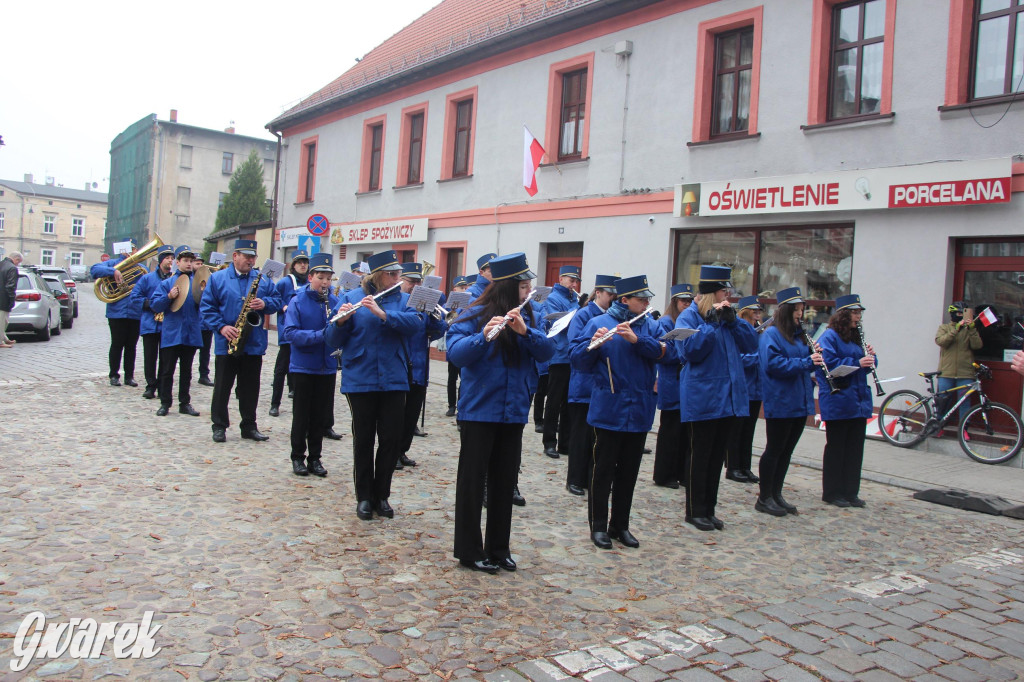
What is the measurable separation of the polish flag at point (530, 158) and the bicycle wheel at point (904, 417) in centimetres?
861

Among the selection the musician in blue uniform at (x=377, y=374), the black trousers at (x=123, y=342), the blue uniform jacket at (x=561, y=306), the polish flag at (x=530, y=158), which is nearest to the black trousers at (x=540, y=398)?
the blue uniform jacket at (x=561, y=306)

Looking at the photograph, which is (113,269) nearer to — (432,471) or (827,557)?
(432,471)

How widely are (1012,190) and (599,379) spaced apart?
7.48 metres

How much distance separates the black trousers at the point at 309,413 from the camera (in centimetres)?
759

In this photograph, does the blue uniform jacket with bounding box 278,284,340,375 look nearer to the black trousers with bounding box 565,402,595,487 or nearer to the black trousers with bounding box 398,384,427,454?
the black trousers with bounding box 398,384,427,454

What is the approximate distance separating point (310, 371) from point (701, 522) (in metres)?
3.64

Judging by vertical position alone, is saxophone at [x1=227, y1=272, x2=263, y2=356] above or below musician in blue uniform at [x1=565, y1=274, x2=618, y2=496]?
above

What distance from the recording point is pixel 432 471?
817 centimetres

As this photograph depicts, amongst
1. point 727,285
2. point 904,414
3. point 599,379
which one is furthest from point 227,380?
point 904,414

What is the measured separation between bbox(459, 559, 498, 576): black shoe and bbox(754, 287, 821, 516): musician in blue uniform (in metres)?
3.16

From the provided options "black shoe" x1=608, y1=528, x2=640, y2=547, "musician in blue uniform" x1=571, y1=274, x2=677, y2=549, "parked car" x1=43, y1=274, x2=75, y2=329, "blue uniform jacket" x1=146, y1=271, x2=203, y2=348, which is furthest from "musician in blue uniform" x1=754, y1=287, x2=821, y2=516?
"parked car" x1=43, y1=274, x2=75, y2=329

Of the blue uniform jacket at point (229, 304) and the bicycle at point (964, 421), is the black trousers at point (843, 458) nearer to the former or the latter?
the bicycle at point (964, 421)

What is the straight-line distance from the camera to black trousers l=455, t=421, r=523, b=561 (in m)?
5.21

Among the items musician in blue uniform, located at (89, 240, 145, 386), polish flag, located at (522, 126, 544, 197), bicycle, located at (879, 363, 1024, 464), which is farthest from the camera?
polish flag, located at (522, 126, 544, 197)
